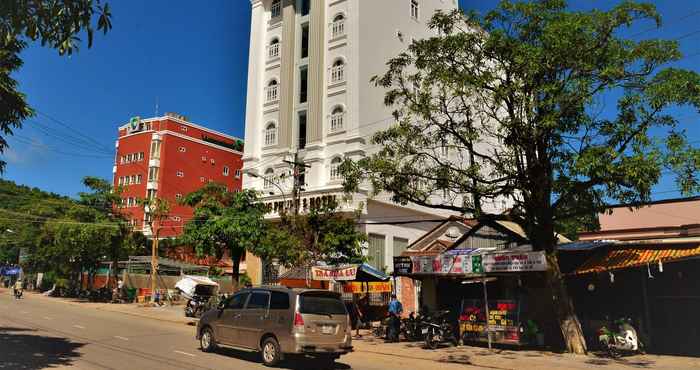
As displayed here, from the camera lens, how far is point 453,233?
3322cm

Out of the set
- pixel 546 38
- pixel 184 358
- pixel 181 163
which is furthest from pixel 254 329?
pixel 181 163

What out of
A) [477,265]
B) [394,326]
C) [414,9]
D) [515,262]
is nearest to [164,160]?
[414,9]

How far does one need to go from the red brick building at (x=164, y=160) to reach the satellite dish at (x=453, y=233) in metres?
37.6

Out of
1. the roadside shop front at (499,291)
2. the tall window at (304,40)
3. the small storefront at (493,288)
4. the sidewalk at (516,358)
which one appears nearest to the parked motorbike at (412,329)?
the sidewalk at (516,358)

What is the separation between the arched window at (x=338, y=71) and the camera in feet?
123

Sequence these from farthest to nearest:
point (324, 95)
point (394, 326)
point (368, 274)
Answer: point (324, 95) < point (368, 274) < point (394, 326)

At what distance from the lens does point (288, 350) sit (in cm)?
1182

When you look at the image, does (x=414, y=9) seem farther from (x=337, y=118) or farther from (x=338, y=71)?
(x=337, y=118)

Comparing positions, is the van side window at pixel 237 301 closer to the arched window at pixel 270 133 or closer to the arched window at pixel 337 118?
the arched window at pixel 337 118

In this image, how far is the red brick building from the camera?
221ft

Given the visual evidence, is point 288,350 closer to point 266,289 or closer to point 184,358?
point 266,289

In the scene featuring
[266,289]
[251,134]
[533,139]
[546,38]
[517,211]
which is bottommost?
[266,289]

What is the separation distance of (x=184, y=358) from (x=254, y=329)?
71.7 inches

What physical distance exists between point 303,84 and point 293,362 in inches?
1196
